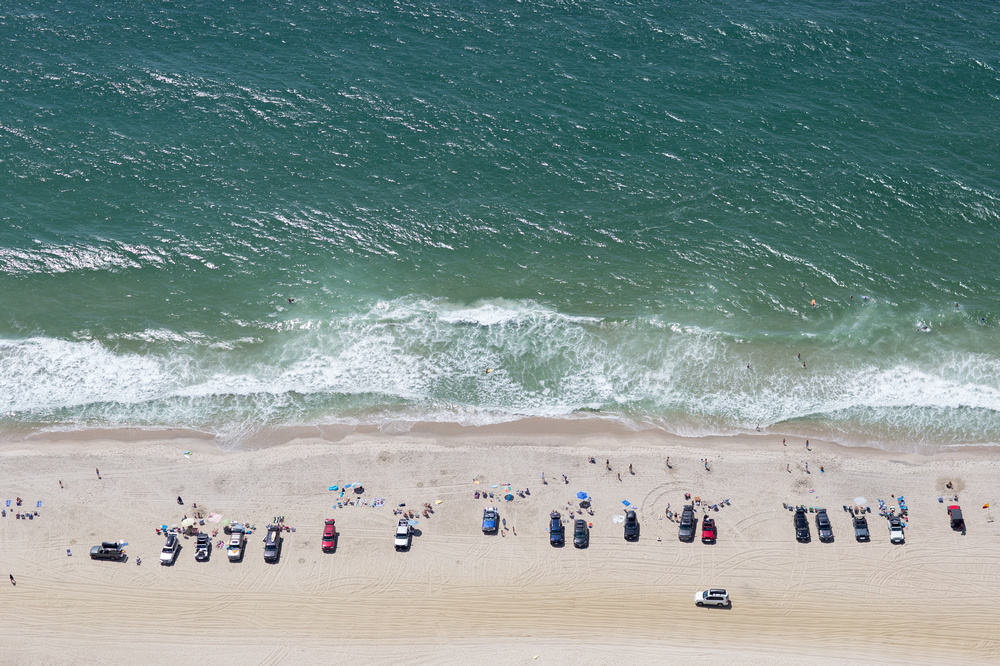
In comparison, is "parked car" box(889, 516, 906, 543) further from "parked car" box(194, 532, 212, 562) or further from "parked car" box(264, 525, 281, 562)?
"parked car" box(194, 532, 212, 562)

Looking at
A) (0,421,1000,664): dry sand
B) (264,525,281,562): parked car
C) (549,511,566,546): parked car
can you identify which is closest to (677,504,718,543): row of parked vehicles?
(0,421,1000,664): dry sand

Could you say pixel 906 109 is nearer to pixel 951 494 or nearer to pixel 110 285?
pixel 951 494

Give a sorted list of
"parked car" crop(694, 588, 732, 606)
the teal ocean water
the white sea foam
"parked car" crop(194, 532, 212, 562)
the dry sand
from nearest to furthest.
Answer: the dry sand → "parked car" crop(694, 588, 732, 606) → "parked car" crop(194, 532, 212, 562) → the white sea foam → the teal ocean water

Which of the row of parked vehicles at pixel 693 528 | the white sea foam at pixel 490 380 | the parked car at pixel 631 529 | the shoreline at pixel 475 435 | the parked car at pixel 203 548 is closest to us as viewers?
the parked car at pixel 203 548

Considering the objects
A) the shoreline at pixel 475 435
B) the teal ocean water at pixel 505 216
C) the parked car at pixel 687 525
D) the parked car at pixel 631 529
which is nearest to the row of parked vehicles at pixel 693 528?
the parked car at pixel 687 525

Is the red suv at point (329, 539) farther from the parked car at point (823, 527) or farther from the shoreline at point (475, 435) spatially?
the parked car at point (823, 527)

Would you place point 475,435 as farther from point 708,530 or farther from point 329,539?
point 708,530
